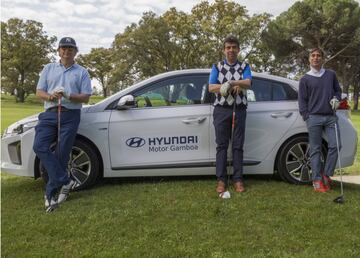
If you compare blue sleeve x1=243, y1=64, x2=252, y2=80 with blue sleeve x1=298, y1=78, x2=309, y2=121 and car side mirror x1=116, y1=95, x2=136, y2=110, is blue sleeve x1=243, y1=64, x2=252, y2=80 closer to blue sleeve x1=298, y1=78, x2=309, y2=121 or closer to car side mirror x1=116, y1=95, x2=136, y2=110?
blue sleeve x1=298, y1=78, x2=309, y2=121

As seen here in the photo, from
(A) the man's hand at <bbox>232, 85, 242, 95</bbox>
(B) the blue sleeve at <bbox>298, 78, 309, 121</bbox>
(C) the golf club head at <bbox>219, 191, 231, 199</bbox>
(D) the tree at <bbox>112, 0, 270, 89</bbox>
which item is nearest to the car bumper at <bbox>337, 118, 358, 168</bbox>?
(B) the blue sleeve at <bbox>298, 78, 309, 121</bbox>

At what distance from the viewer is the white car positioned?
6.11 metres

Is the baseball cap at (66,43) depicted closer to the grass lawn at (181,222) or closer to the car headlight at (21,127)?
the car headlight at (21,127)

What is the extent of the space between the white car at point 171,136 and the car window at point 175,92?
0.01 m

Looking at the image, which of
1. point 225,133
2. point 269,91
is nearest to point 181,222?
point 225,133

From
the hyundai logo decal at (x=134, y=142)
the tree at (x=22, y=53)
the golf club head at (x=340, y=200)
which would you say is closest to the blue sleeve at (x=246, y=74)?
the hyundai logo decal at (x=134, y=142)

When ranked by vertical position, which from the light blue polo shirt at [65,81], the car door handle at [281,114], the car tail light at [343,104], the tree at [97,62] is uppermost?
the tree at [97,62]

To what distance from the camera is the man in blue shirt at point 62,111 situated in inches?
213

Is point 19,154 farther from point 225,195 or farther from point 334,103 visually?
point 334,103

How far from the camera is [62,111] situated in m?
5.51

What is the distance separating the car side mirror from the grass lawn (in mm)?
1050

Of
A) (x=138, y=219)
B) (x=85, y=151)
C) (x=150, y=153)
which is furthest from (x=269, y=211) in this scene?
(x=85, y=151)

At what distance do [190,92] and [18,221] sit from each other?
2810 millimetres

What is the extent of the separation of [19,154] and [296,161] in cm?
367
